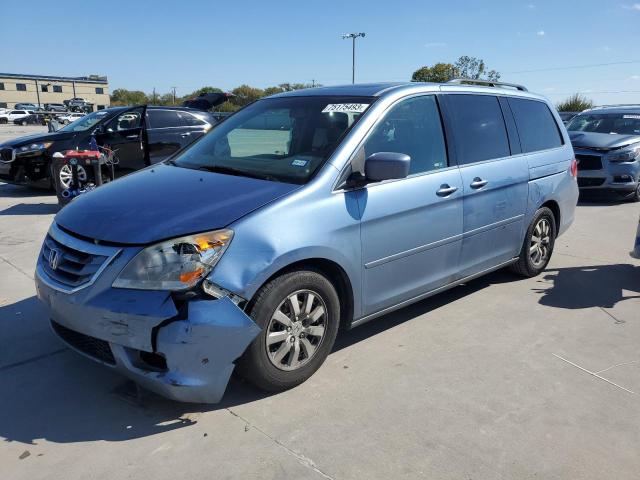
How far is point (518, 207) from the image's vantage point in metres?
4.77

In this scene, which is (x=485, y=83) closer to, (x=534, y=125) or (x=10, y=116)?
(x=534, y=125)

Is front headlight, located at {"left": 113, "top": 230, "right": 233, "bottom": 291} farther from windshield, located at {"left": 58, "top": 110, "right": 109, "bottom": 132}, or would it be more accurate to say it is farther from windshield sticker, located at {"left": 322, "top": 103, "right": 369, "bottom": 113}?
windshield, located at {"left": 58, "top": 110, "right": 109, "bottom": 132}

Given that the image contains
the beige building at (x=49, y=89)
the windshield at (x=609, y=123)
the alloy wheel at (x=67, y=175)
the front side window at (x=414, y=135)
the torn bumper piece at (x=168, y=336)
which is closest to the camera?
the torn bumper piece at (x=168, y=336)

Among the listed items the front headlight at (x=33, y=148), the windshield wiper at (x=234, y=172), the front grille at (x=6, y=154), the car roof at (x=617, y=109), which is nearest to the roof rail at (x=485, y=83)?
the windshield wiper at (x=234, y=172)

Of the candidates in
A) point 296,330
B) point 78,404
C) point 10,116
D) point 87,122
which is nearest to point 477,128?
point 296,330

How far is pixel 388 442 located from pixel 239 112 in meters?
3.04

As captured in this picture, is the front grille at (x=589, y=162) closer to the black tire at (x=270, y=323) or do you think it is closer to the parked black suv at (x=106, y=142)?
the parked black suv at (x=106, y=142)

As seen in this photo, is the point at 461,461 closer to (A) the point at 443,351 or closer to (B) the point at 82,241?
(A) the point at 443,351

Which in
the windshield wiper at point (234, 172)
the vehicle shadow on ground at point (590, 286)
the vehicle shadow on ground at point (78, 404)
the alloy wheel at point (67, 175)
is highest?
the windshield wiper at point (234, 172)

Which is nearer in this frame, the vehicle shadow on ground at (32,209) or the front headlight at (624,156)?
the vehicle shadow on ground at (32,209)

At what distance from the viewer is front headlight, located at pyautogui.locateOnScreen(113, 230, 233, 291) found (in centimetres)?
270

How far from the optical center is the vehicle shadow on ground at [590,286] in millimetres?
4852

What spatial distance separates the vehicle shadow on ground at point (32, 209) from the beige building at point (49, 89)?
272ft

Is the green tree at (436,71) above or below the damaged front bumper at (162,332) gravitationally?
above
